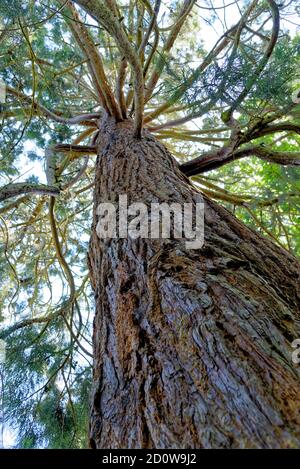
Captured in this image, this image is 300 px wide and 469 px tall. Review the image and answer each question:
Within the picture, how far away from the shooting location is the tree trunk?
2.76 ft

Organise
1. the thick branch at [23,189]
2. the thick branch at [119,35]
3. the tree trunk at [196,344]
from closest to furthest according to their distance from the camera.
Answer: the tree trunk at [196,344]
the thick branch at [119,35]
the thick branch at [23,189]

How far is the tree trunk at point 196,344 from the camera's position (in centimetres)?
84

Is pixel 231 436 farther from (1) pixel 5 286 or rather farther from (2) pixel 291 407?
(1) pixel 5 286

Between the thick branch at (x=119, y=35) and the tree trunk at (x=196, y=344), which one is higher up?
the thick branch at (x=119, y=35)

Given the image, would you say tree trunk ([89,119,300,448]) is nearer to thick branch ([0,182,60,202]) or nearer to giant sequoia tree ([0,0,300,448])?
giant sequoia tree ([0,0,300,448])

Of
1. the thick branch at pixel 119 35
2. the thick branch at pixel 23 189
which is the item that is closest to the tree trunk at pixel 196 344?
the thick branch at pixel 119 35

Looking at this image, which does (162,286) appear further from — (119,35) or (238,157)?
(238,157)

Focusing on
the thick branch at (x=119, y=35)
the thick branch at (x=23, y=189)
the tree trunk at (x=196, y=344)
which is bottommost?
the tree trunk at (x=196, y=344)

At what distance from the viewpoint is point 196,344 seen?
1.05 metres

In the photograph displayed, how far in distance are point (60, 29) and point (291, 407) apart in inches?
151

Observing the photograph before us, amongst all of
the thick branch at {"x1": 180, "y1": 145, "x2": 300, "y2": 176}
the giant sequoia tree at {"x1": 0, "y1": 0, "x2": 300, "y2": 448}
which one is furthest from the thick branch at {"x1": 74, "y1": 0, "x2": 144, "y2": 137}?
the thick branch at {"x1": 180, "y1": 145, "x2": 300, "y2": 176}

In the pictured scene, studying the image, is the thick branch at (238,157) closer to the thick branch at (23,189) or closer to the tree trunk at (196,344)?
the tree trunk at (196,344)

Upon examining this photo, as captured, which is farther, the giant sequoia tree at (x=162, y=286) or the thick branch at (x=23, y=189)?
the thick branch at (x=23, y=189)

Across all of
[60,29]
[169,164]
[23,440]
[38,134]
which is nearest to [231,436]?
[169,164]
